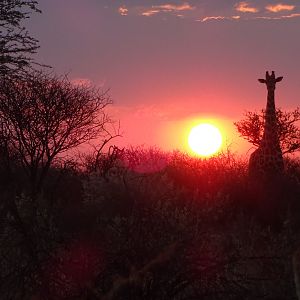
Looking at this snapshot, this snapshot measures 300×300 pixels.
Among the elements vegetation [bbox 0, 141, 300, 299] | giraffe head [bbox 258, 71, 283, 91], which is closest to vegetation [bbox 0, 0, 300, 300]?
vegetation [bbox 0, 141, 300, 299]

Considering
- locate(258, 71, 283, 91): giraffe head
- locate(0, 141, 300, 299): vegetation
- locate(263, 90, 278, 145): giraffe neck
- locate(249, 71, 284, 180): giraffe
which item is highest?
locate(258, 71, 283, 91): giraffe head

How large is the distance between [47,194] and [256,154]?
31.8 feet

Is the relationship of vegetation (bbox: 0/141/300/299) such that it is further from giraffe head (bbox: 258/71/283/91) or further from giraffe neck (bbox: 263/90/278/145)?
giraffe head (bbox: 258/71/283/91)

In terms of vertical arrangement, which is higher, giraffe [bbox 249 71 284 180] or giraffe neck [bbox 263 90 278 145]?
giraffe neck [bbox 263 90 278 145]

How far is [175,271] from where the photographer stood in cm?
691

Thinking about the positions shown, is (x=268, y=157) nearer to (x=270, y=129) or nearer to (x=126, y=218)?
(x=270, y=129)

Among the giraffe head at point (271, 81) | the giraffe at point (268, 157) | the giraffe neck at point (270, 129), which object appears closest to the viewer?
the giraffe at point (268, 157)

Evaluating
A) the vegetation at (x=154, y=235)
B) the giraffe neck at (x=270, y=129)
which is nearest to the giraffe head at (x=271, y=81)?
the giraffe neck at (x=270, y=129)

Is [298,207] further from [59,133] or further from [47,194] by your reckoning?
[59,133]

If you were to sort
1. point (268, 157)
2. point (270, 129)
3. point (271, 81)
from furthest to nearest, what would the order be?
point (271, 81) < point (270, 129) < point (268, 157)

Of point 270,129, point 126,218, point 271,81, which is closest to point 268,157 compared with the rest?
point 270,129

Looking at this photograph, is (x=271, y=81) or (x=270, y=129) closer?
(x=270, y=129)

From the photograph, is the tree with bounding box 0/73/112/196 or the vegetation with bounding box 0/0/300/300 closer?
the vegetation with bounding box 0/0/300/300

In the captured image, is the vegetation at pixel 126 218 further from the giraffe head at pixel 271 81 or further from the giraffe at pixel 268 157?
the giraffe head at pixel 271 81
